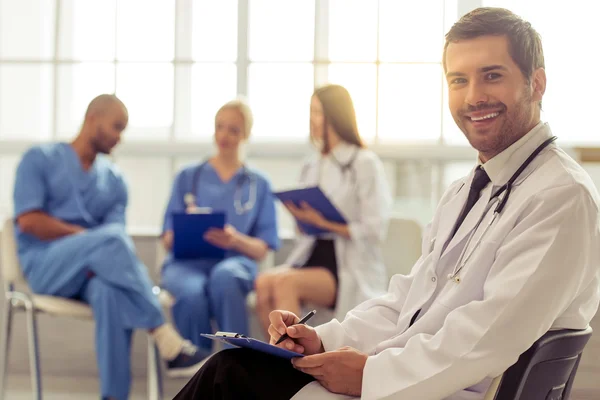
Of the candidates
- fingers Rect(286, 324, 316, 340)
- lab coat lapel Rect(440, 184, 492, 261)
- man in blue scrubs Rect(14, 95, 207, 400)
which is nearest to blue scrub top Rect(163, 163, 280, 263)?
man in blue scrubs Rect(14, 95, 207, 400)

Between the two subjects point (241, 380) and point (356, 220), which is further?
point (356, 220)

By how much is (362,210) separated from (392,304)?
1719mm

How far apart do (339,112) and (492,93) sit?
2.08 m

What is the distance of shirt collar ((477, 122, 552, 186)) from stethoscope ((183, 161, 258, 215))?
233 cm

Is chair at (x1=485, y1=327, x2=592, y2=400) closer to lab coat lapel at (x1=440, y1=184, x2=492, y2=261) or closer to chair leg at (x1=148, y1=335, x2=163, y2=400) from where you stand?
lab coat lapel at (x1=440, y1=184, x2=492, y2=261)

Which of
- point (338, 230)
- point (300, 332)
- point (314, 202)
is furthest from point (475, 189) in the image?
point (338, 230)

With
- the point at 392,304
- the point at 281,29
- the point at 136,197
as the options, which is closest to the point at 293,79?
the point at 281,29

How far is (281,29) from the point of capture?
4.53 m

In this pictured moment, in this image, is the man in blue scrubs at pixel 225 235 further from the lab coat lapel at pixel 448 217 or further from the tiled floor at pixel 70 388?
the lab coat lapel at pixel 448 217

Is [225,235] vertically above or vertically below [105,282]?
above

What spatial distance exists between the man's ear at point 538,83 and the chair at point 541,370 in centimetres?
47

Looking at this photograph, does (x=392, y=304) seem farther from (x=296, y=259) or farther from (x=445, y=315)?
(x=296, y=259)

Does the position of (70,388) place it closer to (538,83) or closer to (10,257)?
(10,257)

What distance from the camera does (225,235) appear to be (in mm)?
3619
